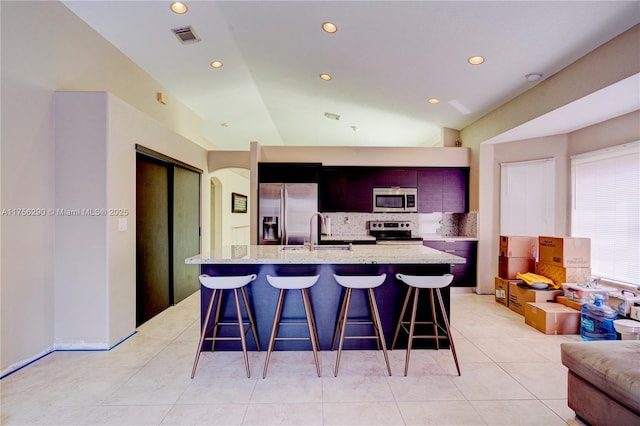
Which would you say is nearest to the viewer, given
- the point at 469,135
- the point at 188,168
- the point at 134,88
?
the point at 134,88

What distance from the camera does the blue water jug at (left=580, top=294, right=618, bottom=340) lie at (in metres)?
2.93

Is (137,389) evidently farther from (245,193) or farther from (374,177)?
(245,193)

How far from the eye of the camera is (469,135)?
5145mm

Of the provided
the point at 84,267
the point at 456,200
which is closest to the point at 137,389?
the point at 84,267

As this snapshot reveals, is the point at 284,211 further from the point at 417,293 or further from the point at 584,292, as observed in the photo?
the point at 584,292

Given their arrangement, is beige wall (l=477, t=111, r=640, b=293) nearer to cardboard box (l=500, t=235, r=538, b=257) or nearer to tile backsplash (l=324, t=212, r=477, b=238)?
cardboard box (l=500, t=235, r=538, b=257)

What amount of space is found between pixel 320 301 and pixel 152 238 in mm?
2326

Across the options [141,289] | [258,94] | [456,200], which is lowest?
[141,289]

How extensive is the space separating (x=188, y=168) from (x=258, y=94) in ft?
5.94

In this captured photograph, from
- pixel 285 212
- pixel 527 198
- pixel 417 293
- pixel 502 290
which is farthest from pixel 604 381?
pixel 285 212

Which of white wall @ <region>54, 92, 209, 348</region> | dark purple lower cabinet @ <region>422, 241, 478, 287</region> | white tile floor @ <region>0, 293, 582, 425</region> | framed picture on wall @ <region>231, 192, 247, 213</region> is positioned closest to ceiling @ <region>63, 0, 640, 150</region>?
white wall @ <region>54, 92, 209, 348</region>

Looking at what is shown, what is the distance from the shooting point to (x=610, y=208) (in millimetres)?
3697

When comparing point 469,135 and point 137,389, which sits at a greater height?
point 469,135

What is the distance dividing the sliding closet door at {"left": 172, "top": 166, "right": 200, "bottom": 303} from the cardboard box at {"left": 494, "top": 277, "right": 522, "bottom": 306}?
4.57m
